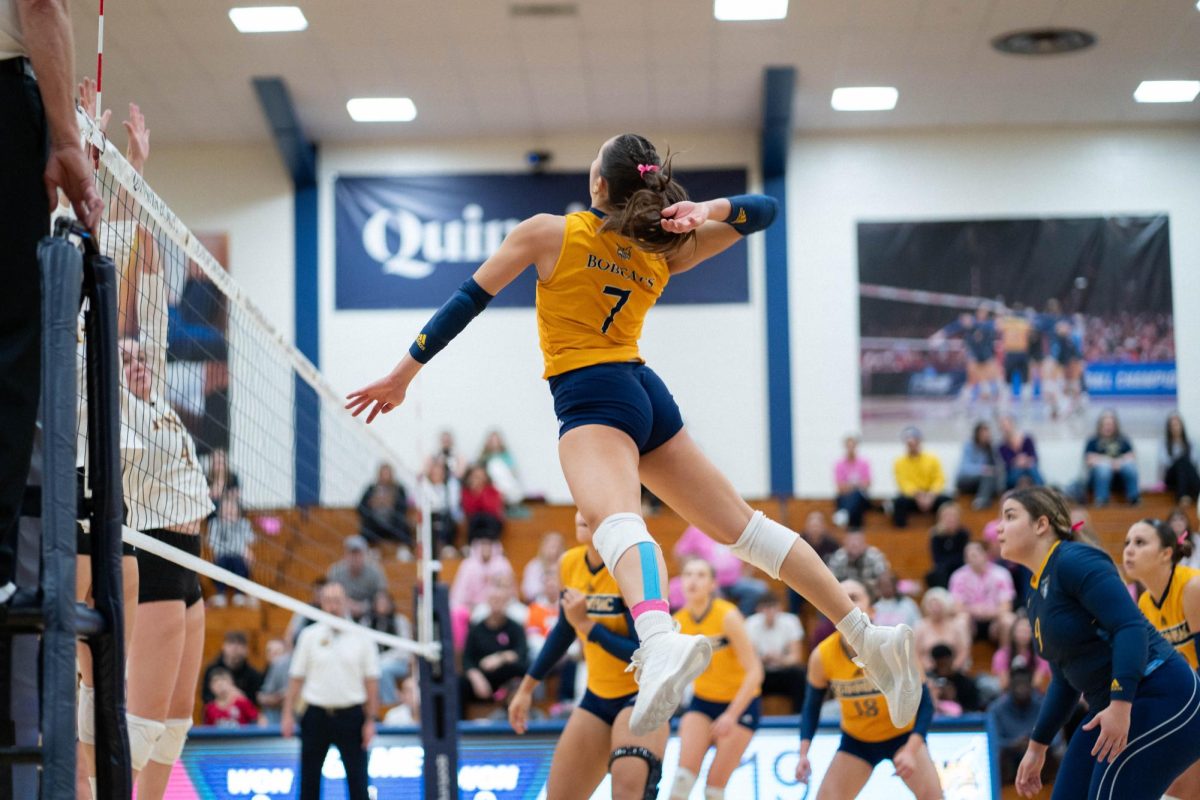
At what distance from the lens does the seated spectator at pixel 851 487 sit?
58.0ft

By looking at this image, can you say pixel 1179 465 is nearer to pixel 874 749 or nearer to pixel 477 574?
pixel 477 574

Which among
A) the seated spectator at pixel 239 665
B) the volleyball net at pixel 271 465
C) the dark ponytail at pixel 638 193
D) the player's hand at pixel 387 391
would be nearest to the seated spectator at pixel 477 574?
the volleyball net at pixel 271 465

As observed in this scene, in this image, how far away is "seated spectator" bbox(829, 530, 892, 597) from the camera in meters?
14.6

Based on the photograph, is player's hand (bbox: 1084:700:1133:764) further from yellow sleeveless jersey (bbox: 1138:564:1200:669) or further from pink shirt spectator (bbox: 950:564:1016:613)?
pink shirt spectator (bbox: 950:564:1016:613)

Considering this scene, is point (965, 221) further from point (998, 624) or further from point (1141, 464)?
point (998, 624)

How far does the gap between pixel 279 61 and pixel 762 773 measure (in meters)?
11.5

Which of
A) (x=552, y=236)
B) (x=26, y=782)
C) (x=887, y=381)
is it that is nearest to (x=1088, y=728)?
(x=552, y=236)

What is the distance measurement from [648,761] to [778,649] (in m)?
6.76

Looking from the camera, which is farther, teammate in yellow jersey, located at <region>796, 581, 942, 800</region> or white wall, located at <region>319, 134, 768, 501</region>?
white wall, located at <region>319, 134, 768, 501</region>

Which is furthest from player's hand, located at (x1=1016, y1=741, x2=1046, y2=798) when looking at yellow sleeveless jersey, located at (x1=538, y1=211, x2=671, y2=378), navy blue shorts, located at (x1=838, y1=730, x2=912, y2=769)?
yellow sleeveless jersey, located at (x1=538, y1=211, x2=671, y2=378)

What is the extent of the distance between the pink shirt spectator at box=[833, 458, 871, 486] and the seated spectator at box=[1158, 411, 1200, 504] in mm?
4057

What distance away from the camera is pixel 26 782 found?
2.71 meters

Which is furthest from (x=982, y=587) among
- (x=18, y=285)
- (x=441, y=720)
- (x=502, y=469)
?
(x=18, y=285)

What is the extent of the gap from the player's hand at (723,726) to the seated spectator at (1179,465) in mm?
11130
